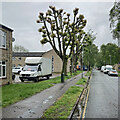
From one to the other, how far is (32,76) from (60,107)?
12.3 m

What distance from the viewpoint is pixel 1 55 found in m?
14.7

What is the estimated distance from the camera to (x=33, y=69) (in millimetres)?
20625

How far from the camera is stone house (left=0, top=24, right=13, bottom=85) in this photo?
14.9 meters

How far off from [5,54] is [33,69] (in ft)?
18.7

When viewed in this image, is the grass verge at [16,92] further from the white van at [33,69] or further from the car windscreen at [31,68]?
the car windscreen at [31,68]

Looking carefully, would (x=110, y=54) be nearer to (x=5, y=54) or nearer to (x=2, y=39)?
(x=5, y=54)

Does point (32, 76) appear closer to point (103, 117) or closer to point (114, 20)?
point (103, 117)

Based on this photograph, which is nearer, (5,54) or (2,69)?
(2,69)

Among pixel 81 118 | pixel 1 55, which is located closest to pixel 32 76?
pixel 1 55

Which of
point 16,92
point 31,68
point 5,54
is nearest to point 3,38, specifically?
point 5,54

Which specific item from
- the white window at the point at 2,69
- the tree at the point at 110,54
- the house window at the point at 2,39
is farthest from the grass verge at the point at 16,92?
the tree at the point at 110,54

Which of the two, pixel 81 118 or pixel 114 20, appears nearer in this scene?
pixel 81 118

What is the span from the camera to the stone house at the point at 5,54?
48.8 feet

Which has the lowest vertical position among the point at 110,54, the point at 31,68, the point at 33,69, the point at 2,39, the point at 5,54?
the point at 33,69
